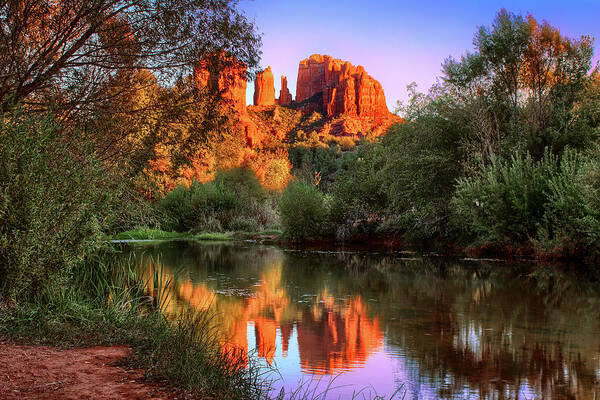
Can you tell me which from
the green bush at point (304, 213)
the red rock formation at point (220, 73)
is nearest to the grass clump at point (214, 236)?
the green bush at point (304, 213)

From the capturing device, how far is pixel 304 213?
29234mm

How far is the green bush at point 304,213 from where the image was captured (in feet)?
95.1

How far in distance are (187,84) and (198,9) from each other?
169cm

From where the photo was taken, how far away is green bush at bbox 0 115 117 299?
21.2 feet

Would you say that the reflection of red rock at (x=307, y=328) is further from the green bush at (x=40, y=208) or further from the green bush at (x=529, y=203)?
the green bush at (x=529, y=203)

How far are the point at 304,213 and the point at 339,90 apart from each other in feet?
333

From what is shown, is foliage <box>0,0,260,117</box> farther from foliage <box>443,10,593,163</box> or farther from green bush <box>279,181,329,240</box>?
green bush <box>279,181,329,240</box>

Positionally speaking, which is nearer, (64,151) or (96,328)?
(96,328)

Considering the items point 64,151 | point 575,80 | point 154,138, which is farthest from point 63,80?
point 575,80

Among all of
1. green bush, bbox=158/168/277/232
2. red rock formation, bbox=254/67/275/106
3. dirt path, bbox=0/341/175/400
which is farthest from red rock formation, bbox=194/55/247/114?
red rock formation, bbox=254/67/275/106

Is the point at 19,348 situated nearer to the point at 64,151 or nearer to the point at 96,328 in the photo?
the point at 96,328

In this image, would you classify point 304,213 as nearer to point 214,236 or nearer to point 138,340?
point 214,236

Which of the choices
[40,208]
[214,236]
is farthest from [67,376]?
[214,236]

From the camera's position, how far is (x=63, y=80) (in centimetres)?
980
